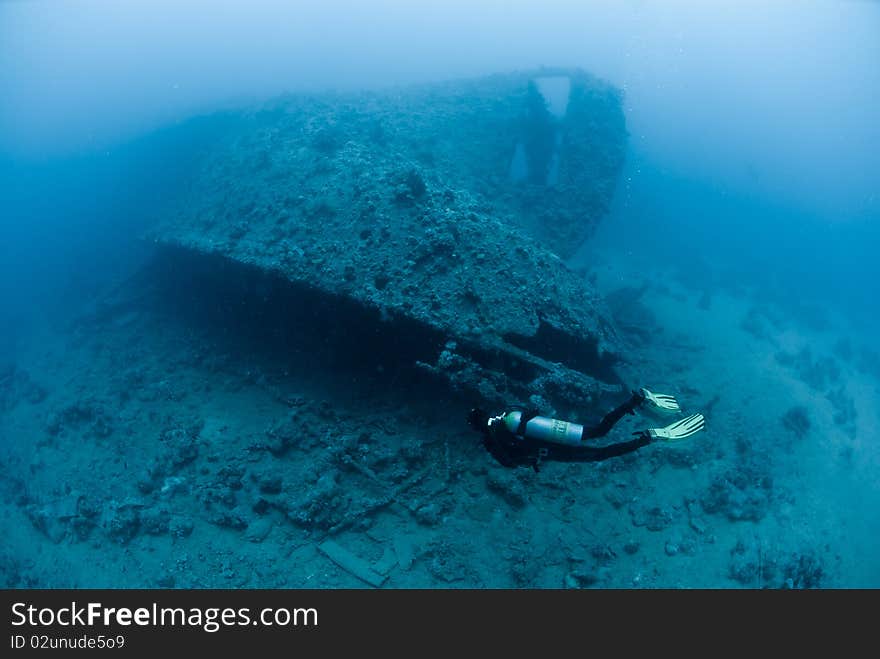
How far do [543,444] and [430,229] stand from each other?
13.1 feet

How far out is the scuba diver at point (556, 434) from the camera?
4059mm

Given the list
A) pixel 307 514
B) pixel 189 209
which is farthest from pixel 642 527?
pixel 189 209

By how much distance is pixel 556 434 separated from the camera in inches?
163

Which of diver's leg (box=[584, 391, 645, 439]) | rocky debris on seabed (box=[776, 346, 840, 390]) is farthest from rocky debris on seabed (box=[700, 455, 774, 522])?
rocky debris on seabed (box=[776, 346, 840, 390])

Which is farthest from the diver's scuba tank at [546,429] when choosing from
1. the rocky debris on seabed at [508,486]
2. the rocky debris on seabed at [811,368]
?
the rocky debris on seabed at [811,368]

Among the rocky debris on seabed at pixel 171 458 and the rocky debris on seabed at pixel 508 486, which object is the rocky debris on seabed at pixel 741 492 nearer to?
the rocky debris on seabed at pixel 508 486

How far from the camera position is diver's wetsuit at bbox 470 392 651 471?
A: 402 centimetres

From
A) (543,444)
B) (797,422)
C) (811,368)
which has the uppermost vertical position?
(543,444)

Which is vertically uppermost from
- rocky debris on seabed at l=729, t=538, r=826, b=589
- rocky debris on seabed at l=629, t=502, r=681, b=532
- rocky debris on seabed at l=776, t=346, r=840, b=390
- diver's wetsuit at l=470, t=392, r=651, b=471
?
diver's wetsuit at l=470, t=392, r=651, b=471

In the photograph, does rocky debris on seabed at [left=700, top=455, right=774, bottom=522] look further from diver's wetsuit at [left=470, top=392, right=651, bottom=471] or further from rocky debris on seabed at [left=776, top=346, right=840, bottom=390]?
rocky debris on seabed at [left=776, top=346, right=840, bottom=390]

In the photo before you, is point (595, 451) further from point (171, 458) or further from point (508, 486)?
point (171, 458)

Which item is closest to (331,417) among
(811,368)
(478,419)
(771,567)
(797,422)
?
(478,419)

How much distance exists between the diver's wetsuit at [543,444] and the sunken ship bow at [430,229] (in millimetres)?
2030

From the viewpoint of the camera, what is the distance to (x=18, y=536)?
759 cm
